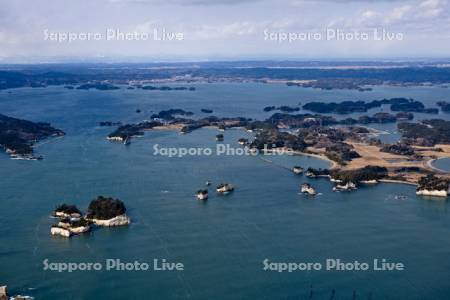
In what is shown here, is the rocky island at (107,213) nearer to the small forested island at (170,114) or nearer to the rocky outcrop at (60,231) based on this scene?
the rocky outcrop at (60,231)

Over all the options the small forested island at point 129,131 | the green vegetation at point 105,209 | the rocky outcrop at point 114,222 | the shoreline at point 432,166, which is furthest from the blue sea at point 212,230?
the shoreline at point 432,166

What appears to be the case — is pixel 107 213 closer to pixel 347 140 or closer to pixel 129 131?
pixel 129 131

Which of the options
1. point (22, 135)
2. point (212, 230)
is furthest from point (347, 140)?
point (212, 230)

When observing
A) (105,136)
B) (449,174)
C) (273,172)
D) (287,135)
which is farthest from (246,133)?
(449,174)

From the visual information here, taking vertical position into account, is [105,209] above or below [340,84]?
below

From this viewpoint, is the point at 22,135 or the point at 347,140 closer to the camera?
the point at 22,135

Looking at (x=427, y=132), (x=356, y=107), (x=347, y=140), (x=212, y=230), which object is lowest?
(x=212, y=230)

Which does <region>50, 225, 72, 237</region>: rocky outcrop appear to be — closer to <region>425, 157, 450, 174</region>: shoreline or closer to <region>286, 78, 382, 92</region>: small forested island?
<region>425, 157, 450, 174</region>: shoreline

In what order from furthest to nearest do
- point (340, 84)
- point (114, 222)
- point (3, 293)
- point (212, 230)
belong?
point (340, 84)
point (114, 222)
point (212, 230)
point (3, 293)
